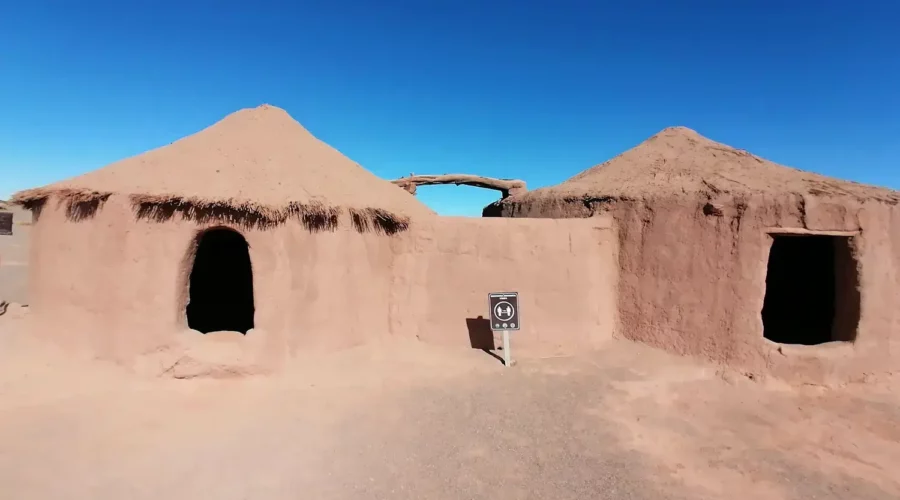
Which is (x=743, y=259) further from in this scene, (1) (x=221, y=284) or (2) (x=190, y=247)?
(1) (x=221, y=284)

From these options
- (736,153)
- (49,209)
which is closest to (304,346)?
(49,209)

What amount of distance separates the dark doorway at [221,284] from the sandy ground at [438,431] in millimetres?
2968

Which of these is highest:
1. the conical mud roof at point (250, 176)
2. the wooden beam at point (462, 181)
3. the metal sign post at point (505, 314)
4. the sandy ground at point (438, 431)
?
the wooden beam at point (462, 181)

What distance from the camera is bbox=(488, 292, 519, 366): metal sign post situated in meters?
7.53

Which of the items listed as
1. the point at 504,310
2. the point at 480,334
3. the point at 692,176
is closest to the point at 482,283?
the point at 504,310

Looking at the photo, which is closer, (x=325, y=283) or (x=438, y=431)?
(x=438, y=431)

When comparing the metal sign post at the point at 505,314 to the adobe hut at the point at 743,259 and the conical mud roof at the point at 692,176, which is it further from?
the conical mud roof at the point at 692,176

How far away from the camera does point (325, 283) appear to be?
24.0ft

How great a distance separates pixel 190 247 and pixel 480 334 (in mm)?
4455

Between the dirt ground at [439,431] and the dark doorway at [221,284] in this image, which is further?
the dark doorway at [221,284]

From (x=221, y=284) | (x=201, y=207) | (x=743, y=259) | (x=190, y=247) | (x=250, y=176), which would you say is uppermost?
(x=250, y=176)

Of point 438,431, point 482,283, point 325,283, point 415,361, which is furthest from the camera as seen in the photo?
point 482,283

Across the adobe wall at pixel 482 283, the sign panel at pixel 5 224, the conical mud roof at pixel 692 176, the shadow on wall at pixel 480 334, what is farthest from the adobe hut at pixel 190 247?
the sign panel at pixel 5 224

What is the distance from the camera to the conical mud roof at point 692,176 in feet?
25.8
